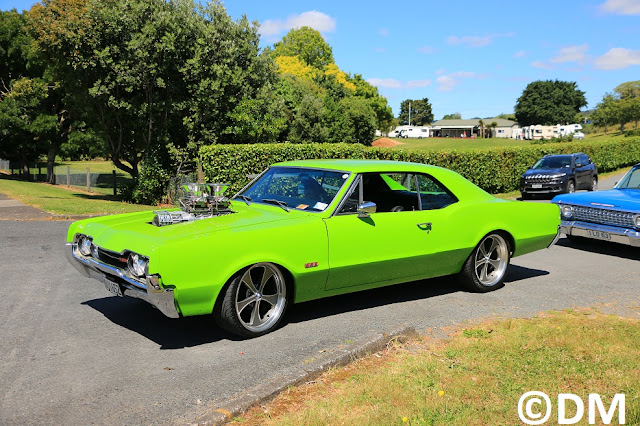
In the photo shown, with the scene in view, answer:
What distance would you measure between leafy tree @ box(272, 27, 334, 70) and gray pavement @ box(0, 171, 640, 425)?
103276 mm

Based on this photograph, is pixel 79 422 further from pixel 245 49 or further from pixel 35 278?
pixel 245 49

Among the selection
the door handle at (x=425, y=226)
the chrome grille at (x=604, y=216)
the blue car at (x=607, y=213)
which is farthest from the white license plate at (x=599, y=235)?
the door handle at (x=425, y=226)

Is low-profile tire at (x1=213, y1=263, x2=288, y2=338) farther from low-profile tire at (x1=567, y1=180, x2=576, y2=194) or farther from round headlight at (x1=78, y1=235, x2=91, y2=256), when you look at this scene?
low-profile tire at (x1=567, y1=180, x2=576, y2=194)

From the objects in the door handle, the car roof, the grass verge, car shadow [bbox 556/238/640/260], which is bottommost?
the grass verge

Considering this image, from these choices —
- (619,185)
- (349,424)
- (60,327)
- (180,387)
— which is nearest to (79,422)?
(180,387)

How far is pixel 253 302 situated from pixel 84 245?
188 centimetres

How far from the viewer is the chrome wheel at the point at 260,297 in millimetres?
5312

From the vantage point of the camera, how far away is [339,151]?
19.5 meters

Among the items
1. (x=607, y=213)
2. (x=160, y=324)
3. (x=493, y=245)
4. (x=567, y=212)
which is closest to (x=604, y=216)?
(x=607, y=213)

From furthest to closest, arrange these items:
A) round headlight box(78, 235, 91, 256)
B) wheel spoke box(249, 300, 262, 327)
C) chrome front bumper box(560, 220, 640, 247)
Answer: chrome front bumper box(560, 220, 640, 247) → round headlight box(78, 235, 91, 256) → wheel spoke box(249, 300, 262, 327)

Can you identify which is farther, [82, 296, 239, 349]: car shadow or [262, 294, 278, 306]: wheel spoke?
[262, 294, 278, 306]: wheel spoke

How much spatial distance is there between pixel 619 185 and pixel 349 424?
919 centimetres

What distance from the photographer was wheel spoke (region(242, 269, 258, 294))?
527 centimetres

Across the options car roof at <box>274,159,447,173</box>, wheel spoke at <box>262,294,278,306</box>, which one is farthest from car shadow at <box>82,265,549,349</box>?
car roof at <box>274,159,447,173</box>
